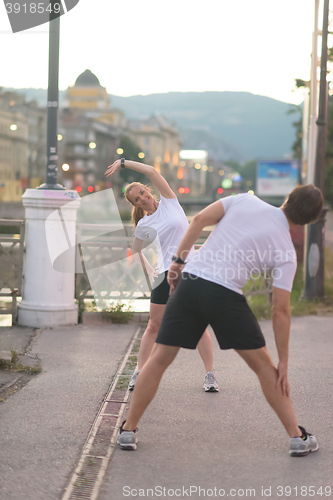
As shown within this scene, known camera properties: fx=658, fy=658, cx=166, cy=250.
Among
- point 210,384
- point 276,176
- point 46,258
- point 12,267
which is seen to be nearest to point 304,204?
point 210,384

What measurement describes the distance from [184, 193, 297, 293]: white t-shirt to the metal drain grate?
1.15m

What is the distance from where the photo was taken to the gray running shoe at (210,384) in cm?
505

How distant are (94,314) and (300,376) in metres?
3.14

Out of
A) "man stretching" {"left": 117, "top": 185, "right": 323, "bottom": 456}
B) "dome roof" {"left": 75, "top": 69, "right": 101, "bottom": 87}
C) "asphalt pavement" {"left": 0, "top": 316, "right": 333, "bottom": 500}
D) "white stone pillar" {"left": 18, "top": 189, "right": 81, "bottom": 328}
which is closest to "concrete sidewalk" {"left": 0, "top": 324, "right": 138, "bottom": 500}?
"asphalt pavement" {"left": 0, "top": 316, "right": 333, "bottom": 500}

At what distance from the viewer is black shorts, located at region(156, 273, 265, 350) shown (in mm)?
3496

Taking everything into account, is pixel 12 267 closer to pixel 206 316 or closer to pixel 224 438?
pixel 224 438

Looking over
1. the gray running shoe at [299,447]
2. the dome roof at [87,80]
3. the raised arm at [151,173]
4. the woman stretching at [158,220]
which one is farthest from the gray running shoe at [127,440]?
the dome roof at [87,80]

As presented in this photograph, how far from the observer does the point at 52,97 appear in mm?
7898

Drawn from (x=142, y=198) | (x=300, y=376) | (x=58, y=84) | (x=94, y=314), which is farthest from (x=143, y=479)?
(x=58, y=84)

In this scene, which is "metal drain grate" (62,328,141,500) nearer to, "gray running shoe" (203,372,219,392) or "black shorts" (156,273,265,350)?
"gray running shoe" (203,372,219,392)

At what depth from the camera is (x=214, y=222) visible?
11.7ft

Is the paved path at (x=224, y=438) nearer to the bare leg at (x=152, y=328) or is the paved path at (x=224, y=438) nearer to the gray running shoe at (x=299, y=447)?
the gray running shoe at (x=299, y=447)

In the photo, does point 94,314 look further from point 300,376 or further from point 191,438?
point 191,438

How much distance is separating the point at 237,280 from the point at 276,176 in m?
43.5
